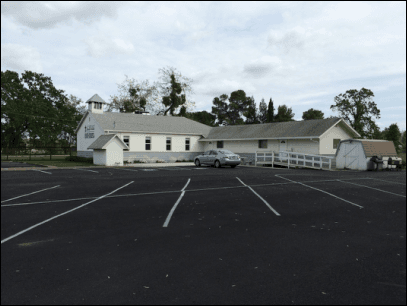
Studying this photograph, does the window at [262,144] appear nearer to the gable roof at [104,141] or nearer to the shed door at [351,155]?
the shed door at [351,155]

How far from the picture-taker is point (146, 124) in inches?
1387

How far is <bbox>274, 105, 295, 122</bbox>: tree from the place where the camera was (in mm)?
67438

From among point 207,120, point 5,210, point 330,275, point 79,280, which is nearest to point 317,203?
point 330,275

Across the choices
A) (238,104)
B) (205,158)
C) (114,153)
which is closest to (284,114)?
(238,104)

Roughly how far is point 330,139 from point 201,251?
27519 millimetres

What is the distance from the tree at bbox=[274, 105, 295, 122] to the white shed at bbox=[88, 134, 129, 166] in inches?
1844

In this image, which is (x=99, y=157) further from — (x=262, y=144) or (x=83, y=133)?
(x=262, y=144)

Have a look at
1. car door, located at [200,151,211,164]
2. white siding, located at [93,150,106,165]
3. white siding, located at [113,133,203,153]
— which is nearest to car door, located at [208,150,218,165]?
car door, located at [200,151,211,164]

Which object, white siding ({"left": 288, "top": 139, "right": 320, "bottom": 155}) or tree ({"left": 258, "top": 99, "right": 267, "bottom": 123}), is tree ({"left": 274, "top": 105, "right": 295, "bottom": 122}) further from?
white siding ({"left": 288, "top": 139, "right": 320, "bottom": 155})

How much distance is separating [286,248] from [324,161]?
24.0 m

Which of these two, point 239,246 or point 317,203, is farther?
point 317,203

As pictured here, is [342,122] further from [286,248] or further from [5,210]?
[5,210]

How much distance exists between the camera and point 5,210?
8.24m

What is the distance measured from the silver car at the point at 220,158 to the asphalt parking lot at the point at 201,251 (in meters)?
15.8
